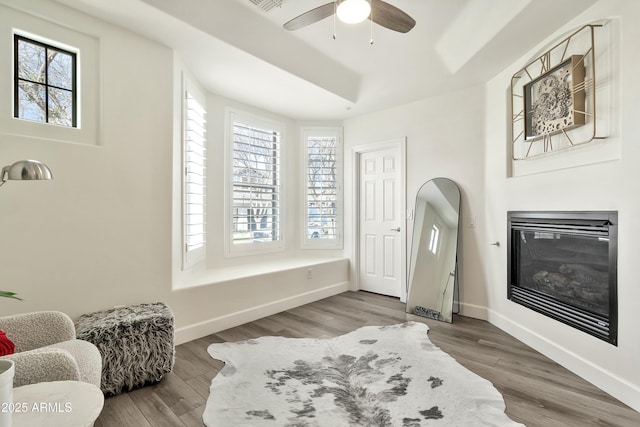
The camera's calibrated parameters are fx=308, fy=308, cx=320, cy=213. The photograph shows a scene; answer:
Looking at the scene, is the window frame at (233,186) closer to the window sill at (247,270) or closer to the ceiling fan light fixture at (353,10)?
the window sill at (247,270)

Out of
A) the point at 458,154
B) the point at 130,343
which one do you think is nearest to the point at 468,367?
the point at 458,154

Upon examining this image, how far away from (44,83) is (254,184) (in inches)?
95.1

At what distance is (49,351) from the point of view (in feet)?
4.65

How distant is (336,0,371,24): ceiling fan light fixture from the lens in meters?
1.90

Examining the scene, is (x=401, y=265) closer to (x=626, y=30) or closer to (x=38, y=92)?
(x=626, y=30)

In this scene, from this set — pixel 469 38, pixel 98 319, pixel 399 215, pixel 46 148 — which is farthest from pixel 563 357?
pixel 46 148

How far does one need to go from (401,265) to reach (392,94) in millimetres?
2272

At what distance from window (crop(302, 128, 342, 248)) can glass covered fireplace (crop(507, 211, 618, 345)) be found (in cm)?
246

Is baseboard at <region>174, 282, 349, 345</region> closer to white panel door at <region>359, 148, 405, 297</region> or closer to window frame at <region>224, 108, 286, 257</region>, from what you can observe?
white panel door at <region>359, 148, 405, 297</region>

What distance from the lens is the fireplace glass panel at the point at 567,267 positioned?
2.26m

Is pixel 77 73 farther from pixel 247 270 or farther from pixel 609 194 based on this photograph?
pixel 609 194

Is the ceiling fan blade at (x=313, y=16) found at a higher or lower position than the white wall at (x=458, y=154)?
higher

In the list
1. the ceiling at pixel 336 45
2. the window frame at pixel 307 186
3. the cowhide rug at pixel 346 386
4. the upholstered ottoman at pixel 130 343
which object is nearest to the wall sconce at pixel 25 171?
the upholstered ottoman at pixel 130 343

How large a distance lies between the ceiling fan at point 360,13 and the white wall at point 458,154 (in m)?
1.86
